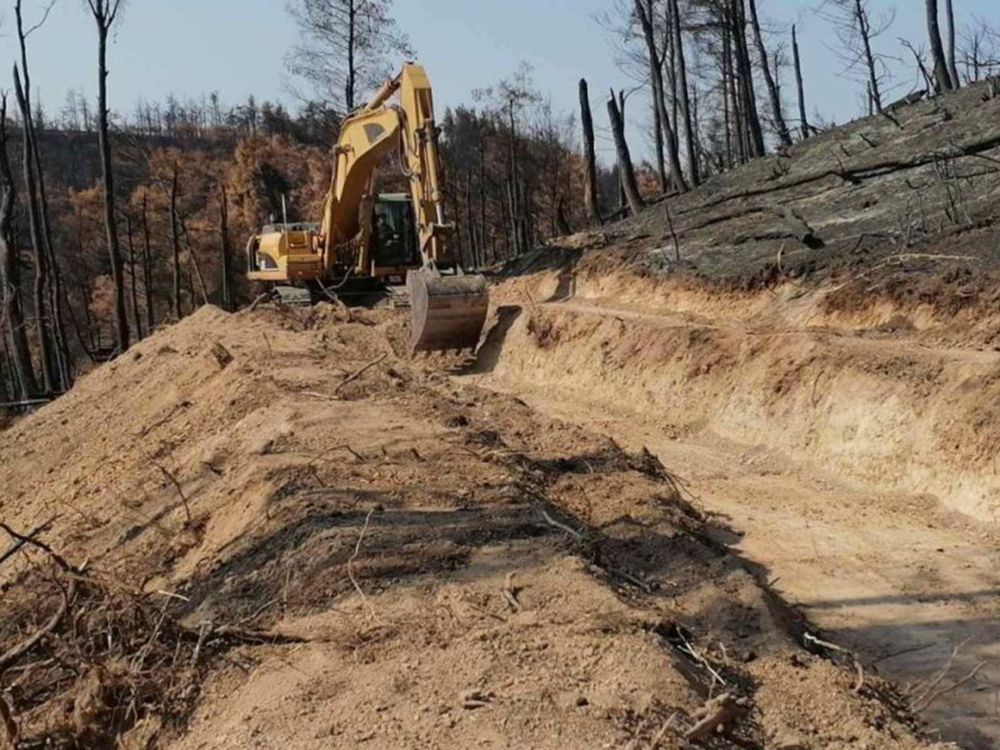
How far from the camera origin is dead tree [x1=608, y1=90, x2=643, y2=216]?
21.3m

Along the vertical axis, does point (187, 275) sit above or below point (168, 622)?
above

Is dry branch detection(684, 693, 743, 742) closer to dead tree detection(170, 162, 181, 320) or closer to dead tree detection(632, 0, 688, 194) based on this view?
dead tree detection(632, 0, 688, 194)

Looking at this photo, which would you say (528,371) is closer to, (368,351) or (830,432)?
(368,351)

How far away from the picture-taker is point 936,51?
21391 mm

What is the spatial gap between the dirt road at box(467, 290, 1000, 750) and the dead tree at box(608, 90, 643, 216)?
872 centimetres

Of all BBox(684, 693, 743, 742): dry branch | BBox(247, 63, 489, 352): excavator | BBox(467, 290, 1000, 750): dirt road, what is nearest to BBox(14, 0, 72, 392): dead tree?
BBox(247, 63, 489, 352): excavator

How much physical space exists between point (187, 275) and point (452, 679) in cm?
4576

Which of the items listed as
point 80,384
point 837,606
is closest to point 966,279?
point 837,606

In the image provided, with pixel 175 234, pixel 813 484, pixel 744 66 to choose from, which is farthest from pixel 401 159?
pixel 175 234

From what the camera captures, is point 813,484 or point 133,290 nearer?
point 813,484

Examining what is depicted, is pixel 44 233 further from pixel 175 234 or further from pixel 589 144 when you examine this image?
pixel 589 144

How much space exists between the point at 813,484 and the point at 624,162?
1574 cm

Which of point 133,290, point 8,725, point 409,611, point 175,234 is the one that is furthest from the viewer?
point 175,234

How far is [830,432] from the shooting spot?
812cm
